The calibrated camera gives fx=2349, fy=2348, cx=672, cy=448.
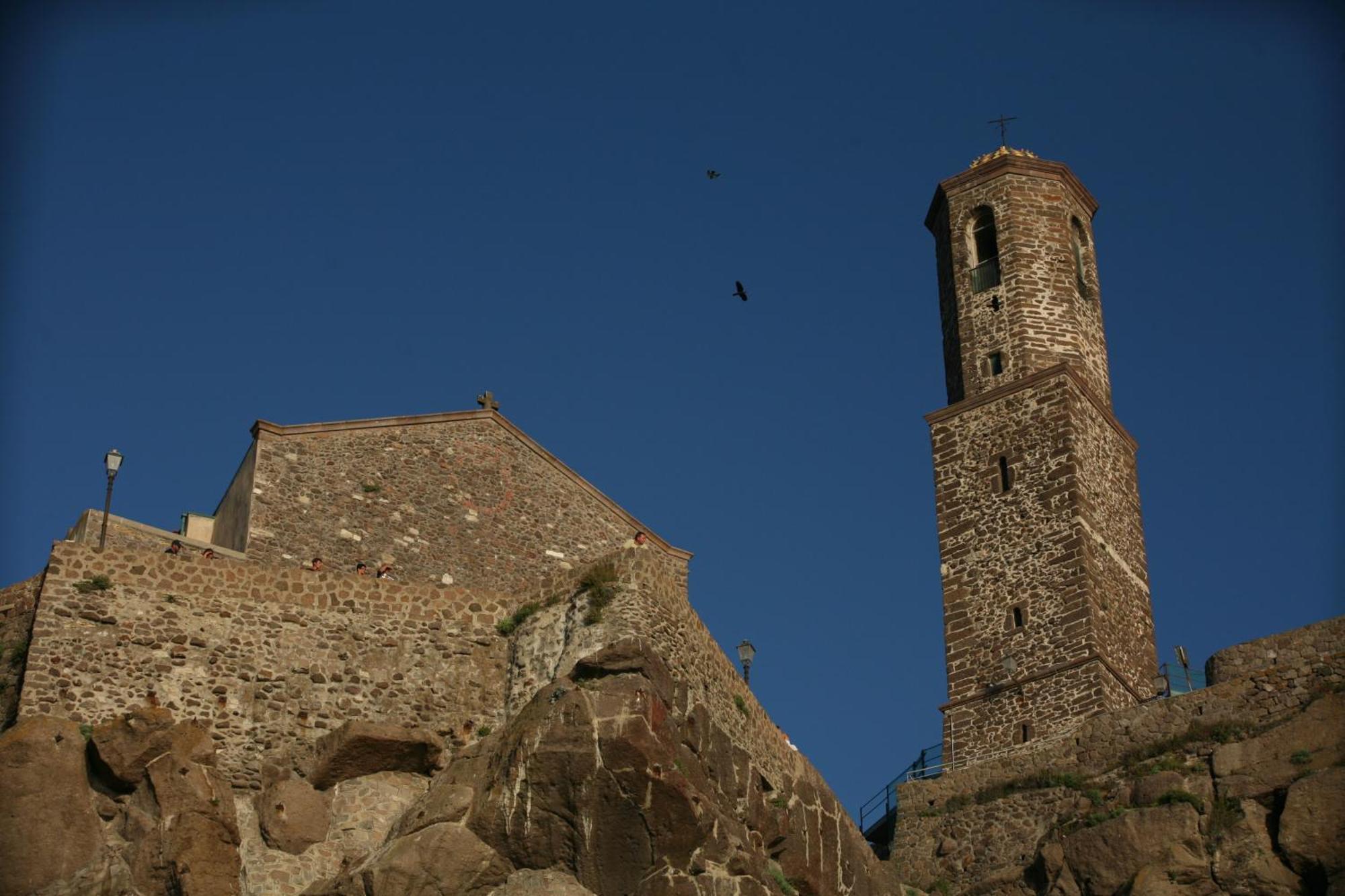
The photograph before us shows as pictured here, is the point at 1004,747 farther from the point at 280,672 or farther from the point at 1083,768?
the point at 280,672

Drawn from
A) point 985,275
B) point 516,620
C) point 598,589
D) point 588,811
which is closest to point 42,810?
point 588,811

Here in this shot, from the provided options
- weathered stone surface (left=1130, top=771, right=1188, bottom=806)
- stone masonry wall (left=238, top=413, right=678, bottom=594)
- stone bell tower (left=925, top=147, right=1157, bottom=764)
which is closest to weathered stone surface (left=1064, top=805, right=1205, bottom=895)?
weathered stone surface (left=1130, top=771, right=1188, bottom=806)

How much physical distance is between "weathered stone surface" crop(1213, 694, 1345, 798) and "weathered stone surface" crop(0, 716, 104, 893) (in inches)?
769

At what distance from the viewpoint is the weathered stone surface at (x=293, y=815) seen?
34156 mm

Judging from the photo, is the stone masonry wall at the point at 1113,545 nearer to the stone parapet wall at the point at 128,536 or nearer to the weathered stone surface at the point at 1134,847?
the weathered stone surface at the point at 1134,847

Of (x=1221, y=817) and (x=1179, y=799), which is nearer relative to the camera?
(x=1221, y=817)

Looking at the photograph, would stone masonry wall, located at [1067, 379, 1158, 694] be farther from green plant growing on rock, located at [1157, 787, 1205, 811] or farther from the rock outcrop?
the rock outcrop

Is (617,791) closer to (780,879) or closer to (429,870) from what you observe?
(429,870)

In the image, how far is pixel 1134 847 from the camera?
40.5 metres

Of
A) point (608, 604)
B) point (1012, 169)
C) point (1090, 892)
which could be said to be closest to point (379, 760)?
point (608, 604)

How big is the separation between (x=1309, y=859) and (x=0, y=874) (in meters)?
20.7

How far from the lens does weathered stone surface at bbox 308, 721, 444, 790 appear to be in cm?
3528

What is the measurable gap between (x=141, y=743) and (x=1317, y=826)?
1902 cm

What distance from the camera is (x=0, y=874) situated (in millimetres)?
32031
